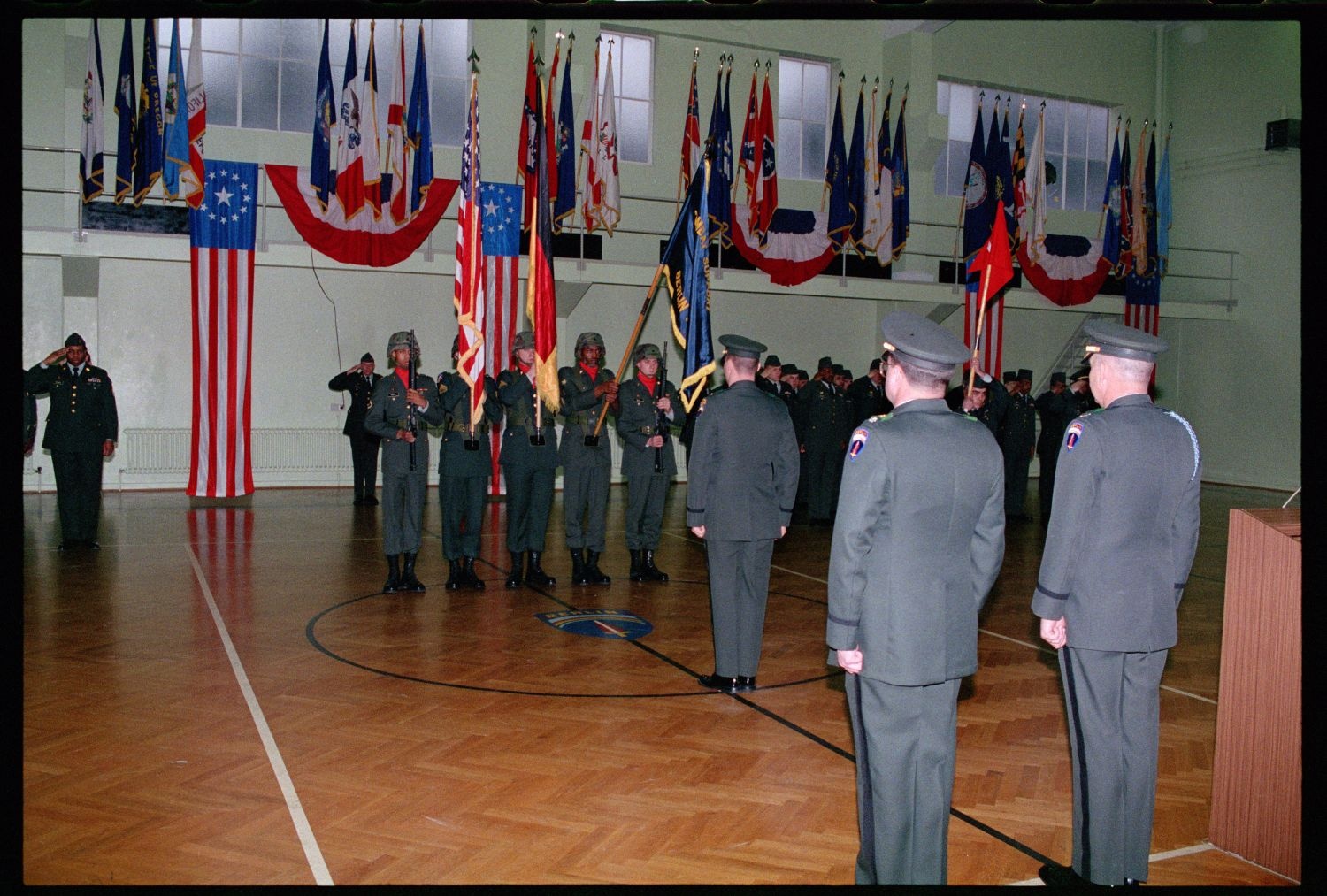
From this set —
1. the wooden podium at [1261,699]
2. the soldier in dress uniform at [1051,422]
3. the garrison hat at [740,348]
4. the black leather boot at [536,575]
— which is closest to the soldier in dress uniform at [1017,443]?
the soldier in dress uniform at [1051,422]

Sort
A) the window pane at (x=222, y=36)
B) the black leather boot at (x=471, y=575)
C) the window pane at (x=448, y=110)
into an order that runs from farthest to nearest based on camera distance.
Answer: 1. the window pane at (x=448, y=110)
2. the window pane at (x=222, y=36)
3. the black leather boot at (x=471, y=575)

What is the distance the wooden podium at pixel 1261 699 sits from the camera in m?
3.38

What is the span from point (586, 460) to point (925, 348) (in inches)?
215

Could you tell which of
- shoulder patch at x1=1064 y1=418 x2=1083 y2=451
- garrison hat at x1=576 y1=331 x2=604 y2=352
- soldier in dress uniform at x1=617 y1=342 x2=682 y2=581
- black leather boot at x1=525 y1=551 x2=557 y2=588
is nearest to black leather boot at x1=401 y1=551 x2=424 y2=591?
black leather boot at x1=525 y1=551 x2=557 y2=588

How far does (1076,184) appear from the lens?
19.5 m

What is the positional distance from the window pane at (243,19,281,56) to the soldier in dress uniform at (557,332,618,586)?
8.91 m

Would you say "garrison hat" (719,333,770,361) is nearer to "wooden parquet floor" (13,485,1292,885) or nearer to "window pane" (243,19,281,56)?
"wooden parquet floor" (13,485,1292,885)

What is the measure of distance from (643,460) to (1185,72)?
15718 millimetres

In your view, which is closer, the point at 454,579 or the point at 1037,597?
the point at 1037,597

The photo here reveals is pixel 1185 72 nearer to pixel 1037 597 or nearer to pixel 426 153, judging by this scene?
pixel 426 153

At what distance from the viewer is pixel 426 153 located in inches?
516

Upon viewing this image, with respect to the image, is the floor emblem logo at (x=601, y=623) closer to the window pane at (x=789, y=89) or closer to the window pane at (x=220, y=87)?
the window pane at (x=220, y=87)

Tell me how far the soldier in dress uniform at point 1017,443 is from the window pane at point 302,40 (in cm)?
1015
